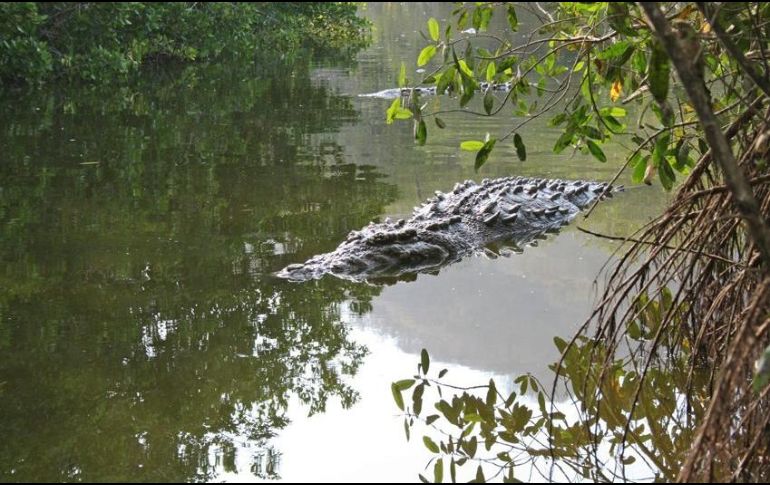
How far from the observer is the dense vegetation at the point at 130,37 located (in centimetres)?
1464

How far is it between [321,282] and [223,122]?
673 cm

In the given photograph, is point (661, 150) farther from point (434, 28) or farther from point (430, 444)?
point (430, 444)

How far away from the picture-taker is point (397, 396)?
159 inches

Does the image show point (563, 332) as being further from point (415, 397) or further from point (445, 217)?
point (445, 217)

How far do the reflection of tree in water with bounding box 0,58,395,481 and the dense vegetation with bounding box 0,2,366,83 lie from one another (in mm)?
4421

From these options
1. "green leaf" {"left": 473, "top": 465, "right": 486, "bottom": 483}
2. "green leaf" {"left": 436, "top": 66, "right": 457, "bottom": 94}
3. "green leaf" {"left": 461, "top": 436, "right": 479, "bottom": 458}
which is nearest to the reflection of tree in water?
"green leaf" {"left": 461, "top": 436, "right": 479, "bottom": 458}

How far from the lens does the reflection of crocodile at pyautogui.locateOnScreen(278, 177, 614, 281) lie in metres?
5.91

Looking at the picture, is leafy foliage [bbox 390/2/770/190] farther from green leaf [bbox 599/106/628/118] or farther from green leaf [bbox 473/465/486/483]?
green leaf [bbox 473/465/486/483]

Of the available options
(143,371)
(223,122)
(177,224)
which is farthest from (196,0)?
(143,371)

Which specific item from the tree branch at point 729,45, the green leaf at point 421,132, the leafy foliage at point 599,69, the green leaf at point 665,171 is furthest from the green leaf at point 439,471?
the tree branch at point 729,45

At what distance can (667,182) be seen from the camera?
3.78 metres

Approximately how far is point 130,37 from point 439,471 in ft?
53.4

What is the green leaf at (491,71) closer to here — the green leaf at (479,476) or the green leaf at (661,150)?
the green leaf at (661,150)

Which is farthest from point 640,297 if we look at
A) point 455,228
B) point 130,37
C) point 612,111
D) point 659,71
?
point 130,37
